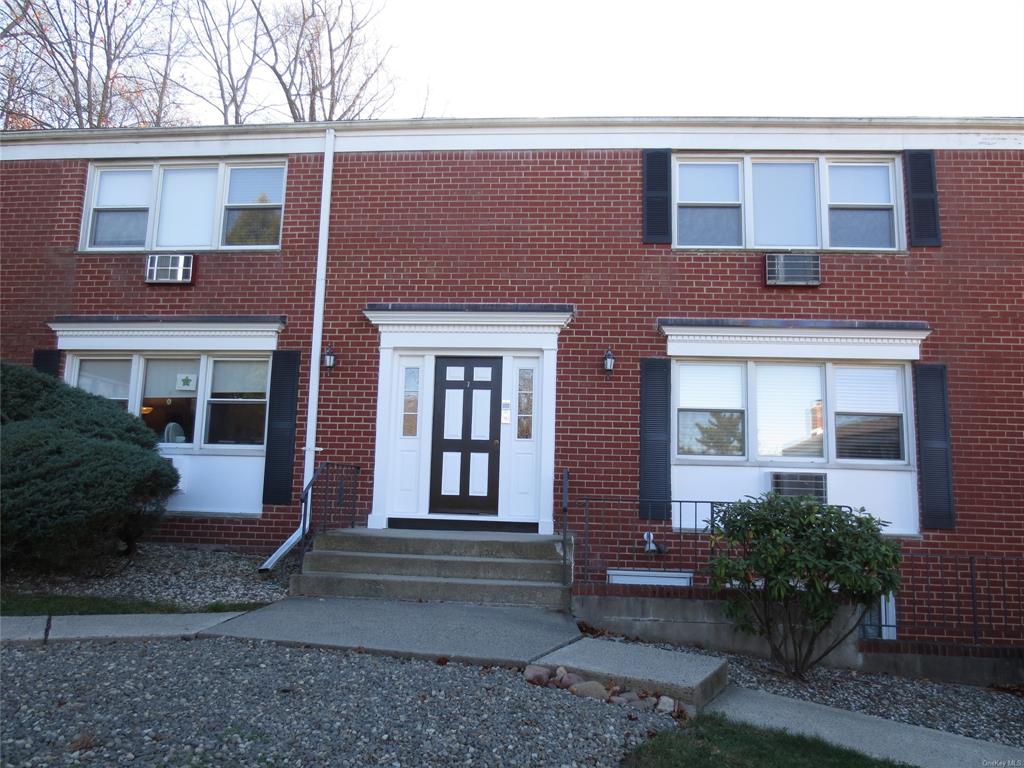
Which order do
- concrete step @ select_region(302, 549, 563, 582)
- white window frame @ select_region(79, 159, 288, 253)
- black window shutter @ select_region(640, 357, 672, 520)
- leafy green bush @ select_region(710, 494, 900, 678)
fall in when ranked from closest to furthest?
1. leafy green bush @ select_region(710, 494, 900, 678)
2. concrete step @ select_region(302, 549, 563, 582)
3. black window shutter @ select_region(640, 357, 672, 520)
4. white window frame @ select_region(79, 159, 288, 253)

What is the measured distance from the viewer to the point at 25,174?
31.7 feet

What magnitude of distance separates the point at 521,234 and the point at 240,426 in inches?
165

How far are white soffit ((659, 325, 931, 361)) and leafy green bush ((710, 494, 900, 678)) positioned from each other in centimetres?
261

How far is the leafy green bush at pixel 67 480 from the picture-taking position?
21.1 feet

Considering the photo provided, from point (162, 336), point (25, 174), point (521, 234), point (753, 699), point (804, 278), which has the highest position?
point (25, 174)

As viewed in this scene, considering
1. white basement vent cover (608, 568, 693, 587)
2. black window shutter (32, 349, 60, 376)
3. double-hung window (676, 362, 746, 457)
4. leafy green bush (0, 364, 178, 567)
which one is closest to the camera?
leafy green bush (0, 364, 178, 567)

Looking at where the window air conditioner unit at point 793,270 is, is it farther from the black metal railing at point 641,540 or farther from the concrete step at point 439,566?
the concrete step at point 439,566

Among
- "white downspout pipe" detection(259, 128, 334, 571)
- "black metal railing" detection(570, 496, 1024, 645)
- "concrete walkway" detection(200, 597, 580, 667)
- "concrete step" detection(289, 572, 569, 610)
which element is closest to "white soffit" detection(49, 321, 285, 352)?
"white downspout pipe" detection(259, 128, 334, 571)

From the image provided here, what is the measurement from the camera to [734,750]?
3.93m

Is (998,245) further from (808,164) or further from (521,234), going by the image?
(521,234)

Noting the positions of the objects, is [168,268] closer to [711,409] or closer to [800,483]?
[711,409]

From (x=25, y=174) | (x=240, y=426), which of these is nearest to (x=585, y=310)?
(x=240, y=426)

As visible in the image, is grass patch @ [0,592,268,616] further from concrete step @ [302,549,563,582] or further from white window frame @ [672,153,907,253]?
white window frame @ [672,153,907,253]

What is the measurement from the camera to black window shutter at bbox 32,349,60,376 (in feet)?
29.9
